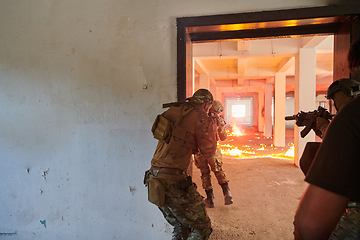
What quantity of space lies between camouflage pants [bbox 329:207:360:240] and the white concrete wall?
1.60 m

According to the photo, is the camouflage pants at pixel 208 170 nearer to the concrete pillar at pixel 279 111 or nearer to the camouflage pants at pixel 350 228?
the camouflage pants at pixel 350 228

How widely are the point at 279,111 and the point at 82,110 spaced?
7999 millimetres

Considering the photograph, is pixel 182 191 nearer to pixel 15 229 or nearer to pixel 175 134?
pixel 175 134

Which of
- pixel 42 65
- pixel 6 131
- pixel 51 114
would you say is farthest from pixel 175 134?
pixel 6 131

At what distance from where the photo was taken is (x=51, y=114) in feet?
7.34

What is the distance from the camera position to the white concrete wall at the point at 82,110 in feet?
6.87

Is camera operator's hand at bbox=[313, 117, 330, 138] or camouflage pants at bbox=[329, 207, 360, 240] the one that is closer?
camouflage pants at bbox=[329, 207, 360, 240]

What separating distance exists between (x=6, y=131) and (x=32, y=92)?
53 cm

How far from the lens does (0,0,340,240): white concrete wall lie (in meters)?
2.09

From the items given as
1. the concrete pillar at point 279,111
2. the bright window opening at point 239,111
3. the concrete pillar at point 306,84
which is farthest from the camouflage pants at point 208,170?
the bright window opening at point 239,111

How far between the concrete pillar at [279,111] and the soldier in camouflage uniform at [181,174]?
739cm

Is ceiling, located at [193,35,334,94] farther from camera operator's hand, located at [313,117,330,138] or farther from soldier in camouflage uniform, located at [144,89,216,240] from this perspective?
soldier in camouflage uniform, located at [144,89,216,240]

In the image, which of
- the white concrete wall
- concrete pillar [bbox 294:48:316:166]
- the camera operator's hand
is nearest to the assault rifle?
the camera operator's hand

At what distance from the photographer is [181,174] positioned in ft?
5.48
